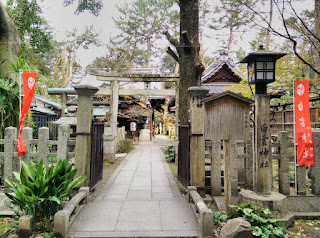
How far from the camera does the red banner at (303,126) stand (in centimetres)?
507

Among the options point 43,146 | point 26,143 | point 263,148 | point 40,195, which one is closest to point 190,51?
point 263,148

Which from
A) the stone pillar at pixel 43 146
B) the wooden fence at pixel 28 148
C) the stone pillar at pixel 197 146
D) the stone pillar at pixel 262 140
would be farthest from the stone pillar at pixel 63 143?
the stone pillar at pixel 262 140

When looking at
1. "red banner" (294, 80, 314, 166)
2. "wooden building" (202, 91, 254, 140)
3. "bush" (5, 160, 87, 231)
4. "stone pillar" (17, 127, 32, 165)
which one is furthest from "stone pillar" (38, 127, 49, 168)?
"red banner" (294, 80, 314, 166)

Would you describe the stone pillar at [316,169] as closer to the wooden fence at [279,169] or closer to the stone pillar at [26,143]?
the wooden fence at [279,169]

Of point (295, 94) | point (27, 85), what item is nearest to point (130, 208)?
point (27, 85)

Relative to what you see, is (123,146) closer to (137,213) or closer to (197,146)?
(197,146)

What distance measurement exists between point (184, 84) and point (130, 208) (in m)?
4.18

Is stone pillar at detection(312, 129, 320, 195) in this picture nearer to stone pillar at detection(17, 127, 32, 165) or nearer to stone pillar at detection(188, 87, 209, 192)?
stone pillar at detection(188, 87, 209, 192)

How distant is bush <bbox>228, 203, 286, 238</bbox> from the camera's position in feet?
11.4

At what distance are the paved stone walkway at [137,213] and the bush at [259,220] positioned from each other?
2.70ft

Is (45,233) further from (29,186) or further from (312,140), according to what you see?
(312,140)

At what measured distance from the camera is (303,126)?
5438 mm

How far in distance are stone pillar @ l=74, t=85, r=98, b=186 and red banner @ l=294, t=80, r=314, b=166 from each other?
483 centimetres

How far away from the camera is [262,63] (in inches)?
176
